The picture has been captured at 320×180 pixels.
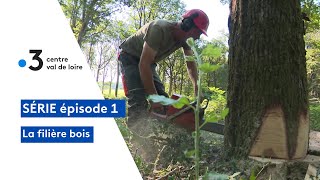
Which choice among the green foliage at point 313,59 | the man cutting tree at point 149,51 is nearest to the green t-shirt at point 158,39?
the man cutting tree at point 149,51

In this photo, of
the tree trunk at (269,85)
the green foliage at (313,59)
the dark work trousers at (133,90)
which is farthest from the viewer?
the green foliage at (313,59)

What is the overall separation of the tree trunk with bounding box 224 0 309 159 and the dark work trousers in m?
1.07

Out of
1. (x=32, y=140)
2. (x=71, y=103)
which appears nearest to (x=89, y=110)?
(x=71, y=103)

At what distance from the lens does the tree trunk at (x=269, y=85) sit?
2.00 metres

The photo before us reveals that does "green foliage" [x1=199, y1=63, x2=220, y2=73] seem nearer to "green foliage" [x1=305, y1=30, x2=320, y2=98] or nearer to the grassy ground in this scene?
the grassy ground

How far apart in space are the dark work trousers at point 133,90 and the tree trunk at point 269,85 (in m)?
1.07

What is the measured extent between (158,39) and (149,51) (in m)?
0.12

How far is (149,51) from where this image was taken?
2732 mm

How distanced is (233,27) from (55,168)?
1363mm

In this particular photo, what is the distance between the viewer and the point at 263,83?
6.57 feet

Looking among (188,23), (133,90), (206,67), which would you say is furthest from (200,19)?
(206,67)

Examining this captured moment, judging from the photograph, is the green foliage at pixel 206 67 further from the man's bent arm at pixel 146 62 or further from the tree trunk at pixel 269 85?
the man's bent arm at pixel 146 62

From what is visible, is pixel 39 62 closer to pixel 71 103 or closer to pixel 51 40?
pixel 51 40

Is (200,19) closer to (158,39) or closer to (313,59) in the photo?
(158,39)
